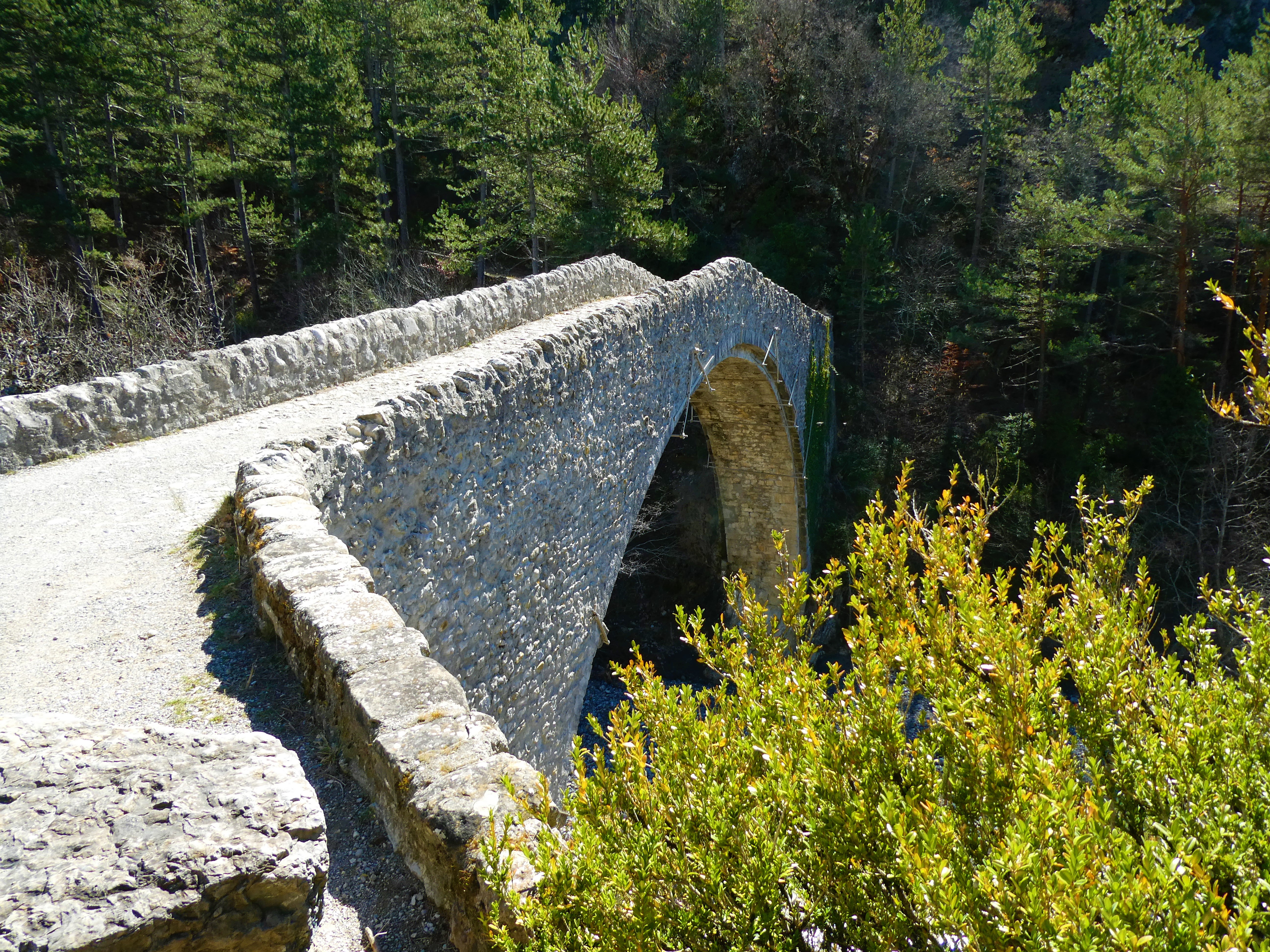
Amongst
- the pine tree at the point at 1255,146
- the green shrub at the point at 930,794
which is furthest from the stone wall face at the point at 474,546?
the pine tree at the point at 1255,146

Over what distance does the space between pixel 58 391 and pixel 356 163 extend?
16041 mm

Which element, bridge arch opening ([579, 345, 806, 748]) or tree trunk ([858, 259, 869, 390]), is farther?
tree trunk ([858, 259, 869, 390])

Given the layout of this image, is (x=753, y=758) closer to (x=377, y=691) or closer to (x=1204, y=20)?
(x=377, y=691)

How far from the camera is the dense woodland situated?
1379 cm

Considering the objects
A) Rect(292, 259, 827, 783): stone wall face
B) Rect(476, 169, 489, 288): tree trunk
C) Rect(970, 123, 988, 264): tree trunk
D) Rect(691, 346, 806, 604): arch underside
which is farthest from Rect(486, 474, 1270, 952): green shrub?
Rect(970, 123, 988, 264): tree trunk

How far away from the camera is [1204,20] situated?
896 inches

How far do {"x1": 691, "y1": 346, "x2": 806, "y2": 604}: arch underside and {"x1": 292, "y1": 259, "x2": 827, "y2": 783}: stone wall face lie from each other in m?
3.15

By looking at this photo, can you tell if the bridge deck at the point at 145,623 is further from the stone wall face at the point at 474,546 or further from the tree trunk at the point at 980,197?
the tree trunk at the point at 980,197

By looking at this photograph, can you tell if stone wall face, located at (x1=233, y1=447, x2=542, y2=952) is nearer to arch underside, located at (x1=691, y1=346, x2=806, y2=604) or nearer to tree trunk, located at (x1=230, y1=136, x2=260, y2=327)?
arch underside, located at (x1=691, y1=346, x2=806, y2=604)

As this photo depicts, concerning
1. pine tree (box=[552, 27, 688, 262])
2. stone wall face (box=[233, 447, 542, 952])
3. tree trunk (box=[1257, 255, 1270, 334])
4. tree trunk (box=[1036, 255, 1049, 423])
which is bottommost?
tree trunk (box=[1036, 255, 1049, 423])

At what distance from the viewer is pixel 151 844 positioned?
1.70 metres

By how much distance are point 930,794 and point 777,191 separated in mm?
21282

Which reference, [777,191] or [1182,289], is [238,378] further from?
[777,191]

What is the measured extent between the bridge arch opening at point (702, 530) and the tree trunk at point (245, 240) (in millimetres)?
11872
